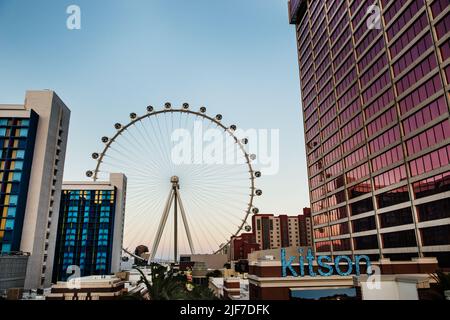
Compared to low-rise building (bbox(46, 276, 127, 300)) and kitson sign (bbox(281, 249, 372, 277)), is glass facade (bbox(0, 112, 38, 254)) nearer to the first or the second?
low-rise building (bbox(46, 276, 127, 300))

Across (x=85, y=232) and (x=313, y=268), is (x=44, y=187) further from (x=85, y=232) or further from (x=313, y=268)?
(x=85, y=232)

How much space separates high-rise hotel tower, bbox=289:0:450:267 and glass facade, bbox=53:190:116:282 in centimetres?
8510

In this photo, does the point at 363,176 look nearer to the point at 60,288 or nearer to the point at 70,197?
the point at 60,288

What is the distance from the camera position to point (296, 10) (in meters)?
110

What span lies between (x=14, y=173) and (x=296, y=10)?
90817mm

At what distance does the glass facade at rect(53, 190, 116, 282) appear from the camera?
133625 millimetres

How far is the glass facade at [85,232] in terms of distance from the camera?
438 feet

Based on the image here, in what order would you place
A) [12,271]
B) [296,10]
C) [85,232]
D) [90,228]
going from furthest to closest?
[90,228] < [85,232] < [296,10] < [12,271]

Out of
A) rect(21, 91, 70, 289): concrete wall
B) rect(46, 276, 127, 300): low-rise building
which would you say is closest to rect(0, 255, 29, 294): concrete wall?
rect(21, 91, 70, 289): concrete wall

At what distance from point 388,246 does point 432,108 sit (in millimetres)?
24267

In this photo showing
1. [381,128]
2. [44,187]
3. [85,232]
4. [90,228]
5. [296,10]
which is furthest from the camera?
[90,228]

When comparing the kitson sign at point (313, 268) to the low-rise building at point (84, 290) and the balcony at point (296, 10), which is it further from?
the balcony at point (296, 10)

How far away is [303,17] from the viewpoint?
109m

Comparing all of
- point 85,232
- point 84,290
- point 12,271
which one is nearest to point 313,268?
point 84,290
